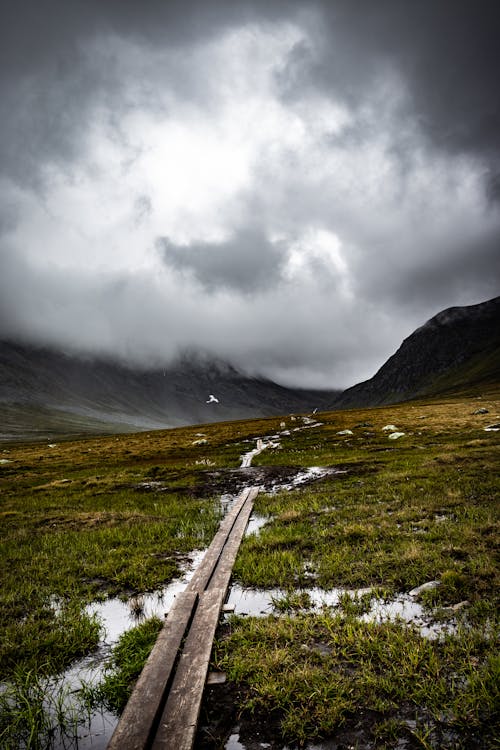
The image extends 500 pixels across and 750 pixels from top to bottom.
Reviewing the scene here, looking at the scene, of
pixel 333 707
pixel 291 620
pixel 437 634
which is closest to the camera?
pixel 333 707

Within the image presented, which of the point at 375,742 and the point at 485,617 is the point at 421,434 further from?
the point at 375,742

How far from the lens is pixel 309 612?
7.59m

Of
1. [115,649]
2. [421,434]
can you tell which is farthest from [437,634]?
[421,434]

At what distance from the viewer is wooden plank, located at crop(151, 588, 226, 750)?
4.52 meters

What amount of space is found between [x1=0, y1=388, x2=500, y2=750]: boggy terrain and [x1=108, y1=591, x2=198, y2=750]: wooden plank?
17.6 inches

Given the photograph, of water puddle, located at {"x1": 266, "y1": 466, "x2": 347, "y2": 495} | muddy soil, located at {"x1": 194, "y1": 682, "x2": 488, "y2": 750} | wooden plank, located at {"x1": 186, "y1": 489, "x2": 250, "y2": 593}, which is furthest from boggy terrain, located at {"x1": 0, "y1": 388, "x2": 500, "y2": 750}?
water puddle, located at {"x1": 266, "y1": 466, "x2": 347, "y2": 495}

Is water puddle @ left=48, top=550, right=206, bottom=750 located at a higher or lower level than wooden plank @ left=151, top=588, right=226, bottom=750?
lower

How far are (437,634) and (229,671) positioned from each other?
3.64 meters

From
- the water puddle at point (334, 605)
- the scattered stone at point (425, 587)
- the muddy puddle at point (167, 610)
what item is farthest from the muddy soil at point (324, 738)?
the scattered stone at point (425, 587)

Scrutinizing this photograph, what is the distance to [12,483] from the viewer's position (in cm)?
3384

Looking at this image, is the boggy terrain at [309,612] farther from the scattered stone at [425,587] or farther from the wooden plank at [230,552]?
the wooden plank at [230,552]

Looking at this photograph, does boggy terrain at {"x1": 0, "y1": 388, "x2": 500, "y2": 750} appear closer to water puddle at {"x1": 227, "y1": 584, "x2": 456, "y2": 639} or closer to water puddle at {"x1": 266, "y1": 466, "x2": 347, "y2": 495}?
water puddle at {"x1": 227, "y1": 584, "x2": 456, "y2": 639}

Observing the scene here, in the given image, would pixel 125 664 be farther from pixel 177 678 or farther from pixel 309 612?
pixel 309 612

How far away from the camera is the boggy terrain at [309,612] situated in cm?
498
